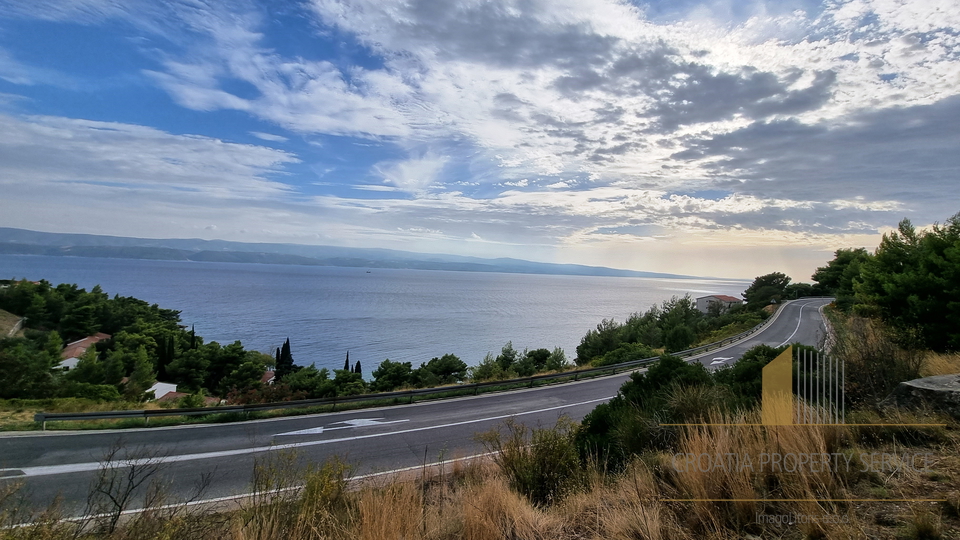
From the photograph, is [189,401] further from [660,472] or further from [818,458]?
[818,458]

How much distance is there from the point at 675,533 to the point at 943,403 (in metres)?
4.24

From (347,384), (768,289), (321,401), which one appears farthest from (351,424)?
(768,289)

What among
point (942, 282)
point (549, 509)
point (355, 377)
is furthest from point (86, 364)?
point (942, 282)

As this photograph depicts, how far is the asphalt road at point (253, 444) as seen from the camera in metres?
7.66

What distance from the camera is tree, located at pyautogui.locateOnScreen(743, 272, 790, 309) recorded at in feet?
260

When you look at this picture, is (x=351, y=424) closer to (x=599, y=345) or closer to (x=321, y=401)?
(x=321, y=401)

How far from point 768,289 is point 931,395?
305 ft

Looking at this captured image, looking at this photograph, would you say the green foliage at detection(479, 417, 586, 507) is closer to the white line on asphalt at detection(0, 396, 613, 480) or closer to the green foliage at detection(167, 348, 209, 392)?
the white line on asphalt at detection(0, 396, 613, 480)

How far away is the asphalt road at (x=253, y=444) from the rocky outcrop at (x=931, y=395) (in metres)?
4.59

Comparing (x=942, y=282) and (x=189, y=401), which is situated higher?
(x=942, y=282)

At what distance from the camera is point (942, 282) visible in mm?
12648

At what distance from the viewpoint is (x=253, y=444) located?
32.7 feet

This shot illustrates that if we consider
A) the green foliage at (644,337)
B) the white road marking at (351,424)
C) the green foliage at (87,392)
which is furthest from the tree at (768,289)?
the green foliage at (87,392)

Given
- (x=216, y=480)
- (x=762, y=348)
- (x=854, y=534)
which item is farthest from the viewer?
(x=762, y=348)
